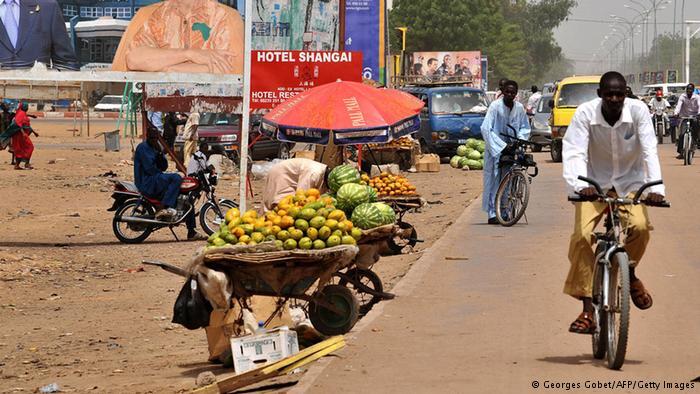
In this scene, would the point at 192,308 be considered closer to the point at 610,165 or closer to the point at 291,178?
the point at 610,165

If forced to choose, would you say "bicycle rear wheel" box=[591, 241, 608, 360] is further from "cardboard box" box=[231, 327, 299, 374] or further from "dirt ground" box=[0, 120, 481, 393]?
"dirt ground" box=[0, 120, 481, 393]

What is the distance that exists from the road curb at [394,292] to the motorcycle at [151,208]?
132 inches

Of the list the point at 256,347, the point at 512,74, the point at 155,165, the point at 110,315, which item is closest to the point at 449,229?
the point at 155,165

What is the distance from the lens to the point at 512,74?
390 feet

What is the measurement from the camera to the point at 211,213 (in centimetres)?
1812

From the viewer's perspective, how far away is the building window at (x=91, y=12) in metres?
17.2

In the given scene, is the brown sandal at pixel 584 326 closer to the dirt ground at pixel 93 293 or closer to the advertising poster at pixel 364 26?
the dirt ground at pixel 93 293

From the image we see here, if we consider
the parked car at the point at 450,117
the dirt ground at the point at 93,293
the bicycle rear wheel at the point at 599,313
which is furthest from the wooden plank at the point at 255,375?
the parked car at the point at 450,117

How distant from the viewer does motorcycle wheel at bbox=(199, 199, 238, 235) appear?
17781 mm

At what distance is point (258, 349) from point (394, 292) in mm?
2668

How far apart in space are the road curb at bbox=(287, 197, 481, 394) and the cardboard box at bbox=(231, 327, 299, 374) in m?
0.48

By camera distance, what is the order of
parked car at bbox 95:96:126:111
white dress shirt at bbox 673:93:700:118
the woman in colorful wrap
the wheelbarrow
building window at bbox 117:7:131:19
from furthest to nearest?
parked car at bbox 95:96:126:111
the woman in colorful wrap
white dress shirt at bbox 673:93:700:118
building window at bbox 117:7:131:19
the wheelbarrow

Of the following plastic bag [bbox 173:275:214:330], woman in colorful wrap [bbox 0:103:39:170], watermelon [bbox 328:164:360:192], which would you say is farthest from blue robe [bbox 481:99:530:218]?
woman in colorful wrap [bbox 0:103:39:170]

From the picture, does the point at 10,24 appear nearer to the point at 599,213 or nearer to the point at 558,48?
the point at 599,213
